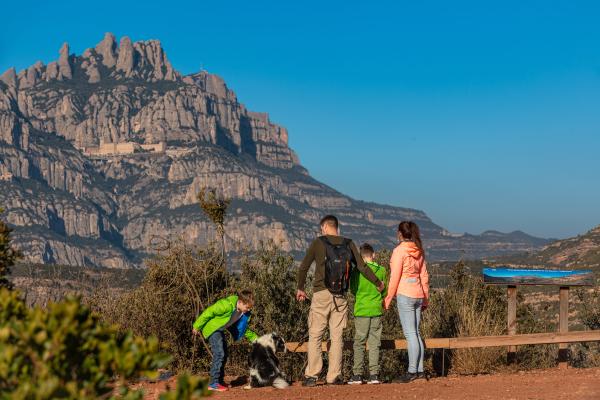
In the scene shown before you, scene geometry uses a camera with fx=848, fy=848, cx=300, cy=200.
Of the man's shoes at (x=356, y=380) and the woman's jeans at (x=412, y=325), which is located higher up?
the woman's jeans at (x=412, y=325)

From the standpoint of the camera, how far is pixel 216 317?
9000 mm

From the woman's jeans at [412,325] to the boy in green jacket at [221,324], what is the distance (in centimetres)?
160

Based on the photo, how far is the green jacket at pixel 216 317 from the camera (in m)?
8.93

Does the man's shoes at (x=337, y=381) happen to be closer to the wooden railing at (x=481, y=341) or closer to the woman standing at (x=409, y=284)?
the wooden railing at (x=481, y=341)

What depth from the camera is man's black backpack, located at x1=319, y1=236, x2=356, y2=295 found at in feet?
28.5

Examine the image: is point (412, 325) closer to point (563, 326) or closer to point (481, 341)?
point (481, 341)

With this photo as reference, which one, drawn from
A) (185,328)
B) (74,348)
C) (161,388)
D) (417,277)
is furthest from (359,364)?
(74,348)

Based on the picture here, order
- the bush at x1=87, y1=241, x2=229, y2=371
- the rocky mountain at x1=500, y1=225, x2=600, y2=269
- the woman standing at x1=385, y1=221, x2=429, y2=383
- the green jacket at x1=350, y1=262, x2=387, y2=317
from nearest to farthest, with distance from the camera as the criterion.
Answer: the woman standing at x1=385, y1=221, x2=429, y2=383, the green jacket at x1=350, y1=262, x2=387, y2=317, the bush at x1=87, y1=241, x2=229, y2=371, the rocky mountain at x1=500, y1=225, x2=600, y2=269

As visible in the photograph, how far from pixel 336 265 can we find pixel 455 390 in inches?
67.3

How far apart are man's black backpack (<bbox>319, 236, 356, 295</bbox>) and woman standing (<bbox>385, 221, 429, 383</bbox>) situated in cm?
53

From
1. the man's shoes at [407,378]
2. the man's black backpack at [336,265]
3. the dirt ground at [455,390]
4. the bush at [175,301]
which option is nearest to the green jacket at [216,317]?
the dirt ground at [455,390]

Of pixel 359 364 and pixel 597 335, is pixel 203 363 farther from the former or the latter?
pixel 597 335

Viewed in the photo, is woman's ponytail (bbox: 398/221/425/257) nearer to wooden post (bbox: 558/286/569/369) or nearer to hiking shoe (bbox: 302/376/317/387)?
hiking shoe (bbox: 302/376/317/387)

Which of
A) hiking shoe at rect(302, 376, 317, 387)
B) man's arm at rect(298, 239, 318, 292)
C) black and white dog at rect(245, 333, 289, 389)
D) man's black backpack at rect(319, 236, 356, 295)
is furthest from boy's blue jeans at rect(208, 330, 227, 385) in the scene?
man's black backpack at rect(319, 236, 356, 295)
